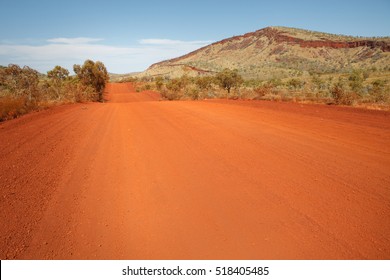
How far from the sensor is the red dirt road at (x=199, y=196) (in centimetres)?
294

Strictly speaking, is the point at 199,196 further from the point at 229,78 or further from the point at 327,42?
the point at 327,42

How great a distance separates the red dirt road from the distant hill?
159ft

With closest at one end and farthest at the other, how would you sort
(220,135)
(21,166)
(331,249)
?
(331,249) → (21,166) → (220,135)

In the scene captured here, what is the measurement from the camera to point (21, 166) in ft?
17.7

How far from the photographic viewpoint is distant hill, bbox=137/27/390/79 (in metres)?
59.6

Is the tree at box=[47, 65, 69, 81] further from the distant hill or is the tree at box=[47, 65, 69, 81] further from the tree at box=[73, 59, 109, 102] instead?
the distant hill

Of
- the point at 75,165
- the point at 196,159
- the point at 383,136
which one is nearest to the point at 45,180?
the point at 75,165

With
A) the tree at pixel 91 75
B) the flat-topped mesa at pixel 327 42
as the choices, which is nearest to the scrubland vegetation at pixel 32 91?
the tree at pixel 91 75

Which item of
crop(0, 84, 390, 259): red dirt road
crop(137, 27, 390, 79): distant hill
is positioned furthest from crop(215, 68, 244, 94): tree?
crop(137, 27, 390, 79): distant hill

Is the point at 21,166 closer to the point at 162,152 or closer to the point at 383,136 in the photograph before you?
the point at 162,152

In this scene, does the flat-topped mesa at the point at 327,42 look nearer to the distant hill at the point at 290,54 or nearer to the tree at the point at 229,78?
the distant hill at the point at 290,54

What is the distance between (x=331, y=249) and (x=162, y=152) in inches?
158

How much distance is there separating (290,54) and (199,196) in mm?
84493

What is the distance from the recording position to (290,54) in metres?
79.4
